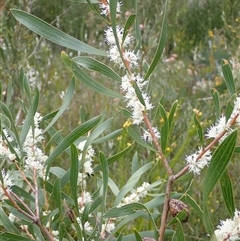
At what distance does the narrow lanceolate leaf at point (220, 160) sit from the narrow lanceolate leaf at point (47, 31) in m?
0.29

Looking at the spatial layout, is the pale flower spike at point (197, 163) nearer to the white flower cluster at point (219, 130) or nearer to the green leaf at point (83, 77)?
the white flower cluster at point (219, 130)

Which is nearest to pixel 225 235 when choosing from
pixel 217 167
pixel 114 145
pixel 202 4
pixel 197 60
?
pixel 217 167

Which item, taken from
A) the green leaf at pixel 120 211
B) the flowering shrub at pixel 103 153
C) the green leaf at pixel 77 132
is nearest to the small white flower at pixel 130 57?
the flowering shrub at pixel 103 153

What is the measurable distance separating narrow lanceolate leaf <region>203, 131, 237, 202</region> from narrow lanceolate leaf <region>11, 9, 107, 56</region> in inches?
11.4

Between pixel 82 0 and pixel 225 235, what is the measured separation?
44 cm

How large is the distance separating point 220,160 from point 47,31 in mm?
352

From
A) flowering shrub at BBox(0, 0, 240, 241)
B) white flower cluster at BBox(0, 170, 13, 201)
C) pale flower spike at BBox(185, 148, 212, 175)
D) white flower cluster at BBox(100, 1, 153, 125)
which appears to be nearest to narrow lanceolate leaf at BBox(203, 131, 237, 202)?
flowering shrub at BBox(0, 0, 240, 241)

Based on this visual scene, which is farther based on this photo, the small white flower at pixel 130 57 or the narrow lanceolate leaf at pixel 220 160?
the small white flower at pixel 130 57

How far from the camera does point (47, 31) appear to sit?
871 mm

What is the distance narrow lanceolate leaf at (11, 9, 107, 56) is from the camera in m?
0.86

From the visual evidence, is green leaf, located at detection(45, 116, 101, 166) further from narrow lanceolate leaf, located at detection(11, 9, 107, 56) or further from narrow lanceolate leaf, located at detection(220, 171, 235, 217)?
narrow lanceolate leaf, located at detection(220, 171, 235, 217)

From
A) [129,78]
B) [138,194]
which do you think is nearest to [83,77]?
[129,78]

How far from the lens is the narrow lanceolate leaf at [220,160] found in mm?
666

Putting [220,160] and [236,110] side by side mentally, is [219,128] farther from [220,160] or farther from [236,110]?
[220,160]
